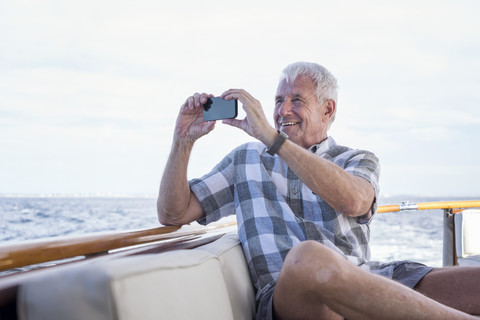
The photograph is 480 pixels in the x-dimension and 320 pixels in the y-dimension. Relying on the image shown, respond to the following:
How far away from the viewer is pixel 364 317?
998 mm

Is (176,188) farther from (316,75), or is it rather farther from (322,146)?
(316,75)

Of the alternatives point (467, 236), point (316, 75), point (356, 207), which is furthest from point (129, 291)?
point (467, 236)

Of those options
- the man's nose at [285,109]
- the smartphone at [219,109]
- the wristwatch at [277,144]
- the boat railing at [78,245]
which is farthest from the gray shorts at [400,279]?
the man's nose at [285,109]

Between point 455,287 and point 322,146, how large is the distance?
26.6 inches

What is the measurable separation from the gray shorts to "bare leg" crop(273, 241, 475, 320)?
22 cm

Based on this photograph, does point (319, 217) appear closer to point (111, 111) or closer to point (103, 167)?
point (103, 167)

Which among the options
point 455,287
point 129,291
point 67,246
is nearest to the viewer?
point 129,291

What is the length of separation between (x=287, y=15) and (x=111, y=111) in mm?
22862

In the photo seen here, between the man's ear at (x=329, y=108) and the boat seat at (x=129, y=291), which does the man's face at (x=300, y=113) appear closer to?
the man's ear at (x=329, y=108)

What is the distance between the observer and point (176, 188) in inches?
62.1

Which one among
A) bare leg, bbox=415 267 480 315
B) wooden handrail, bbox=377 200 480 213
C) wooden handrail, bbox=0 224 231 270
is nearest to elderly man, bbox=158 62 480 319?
bare leg, bbox=415 267 480 315

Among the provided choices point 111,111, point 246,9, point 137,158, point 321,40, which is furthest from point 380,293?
point 111,111

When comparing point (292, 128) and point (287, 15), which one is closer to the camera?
point (292, 128)

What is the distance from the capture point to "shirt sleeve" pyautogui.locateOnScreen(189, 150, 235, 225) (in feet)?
5.50
